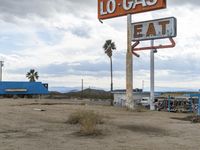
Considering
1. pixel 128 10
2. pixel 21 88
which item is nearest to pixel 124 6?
pixel 128 10

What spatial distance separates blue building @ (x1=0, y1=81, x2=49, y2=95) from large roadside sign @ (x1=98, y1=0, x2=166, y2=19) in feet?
142

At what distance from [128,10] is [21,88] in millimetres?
47260

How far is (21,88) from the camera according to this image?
82438 millimetres

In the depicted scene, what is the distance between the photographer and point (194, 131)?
20391 millimetres

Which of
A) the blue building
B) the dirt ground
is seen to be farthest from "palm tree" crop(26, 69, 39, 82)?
the dirt ground

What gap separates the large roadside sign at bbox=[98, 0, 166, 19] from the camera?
122 ft

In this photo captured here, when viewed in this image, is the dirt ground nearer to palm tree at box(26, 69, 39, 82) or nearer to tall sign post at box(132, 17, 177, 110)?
tall sign post at box(132, 17, 177, 110)

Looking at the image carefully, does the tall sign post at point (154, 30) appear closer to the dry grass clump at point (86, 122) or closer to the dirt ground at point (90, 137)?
the dirt ground at point (90, 137)

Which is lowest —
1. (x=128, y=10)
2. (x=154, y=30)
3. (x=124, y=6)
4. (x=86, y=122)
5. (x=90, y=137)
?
(x=90, y=137)

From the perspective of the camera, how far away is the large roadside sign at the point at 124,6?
37188 millimetres

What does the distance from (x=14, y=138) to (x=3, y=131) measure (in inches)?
76.1

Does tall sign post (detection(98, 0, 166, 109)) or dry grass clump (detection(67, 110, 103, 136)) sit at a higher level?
tall sign post (detection(98, 0, 166, 109))

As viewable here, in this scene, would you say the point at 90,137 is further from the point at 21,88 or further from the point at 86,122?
the point at 21,88

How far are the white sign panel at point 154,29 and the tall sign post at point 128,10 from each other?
0.60 metres
